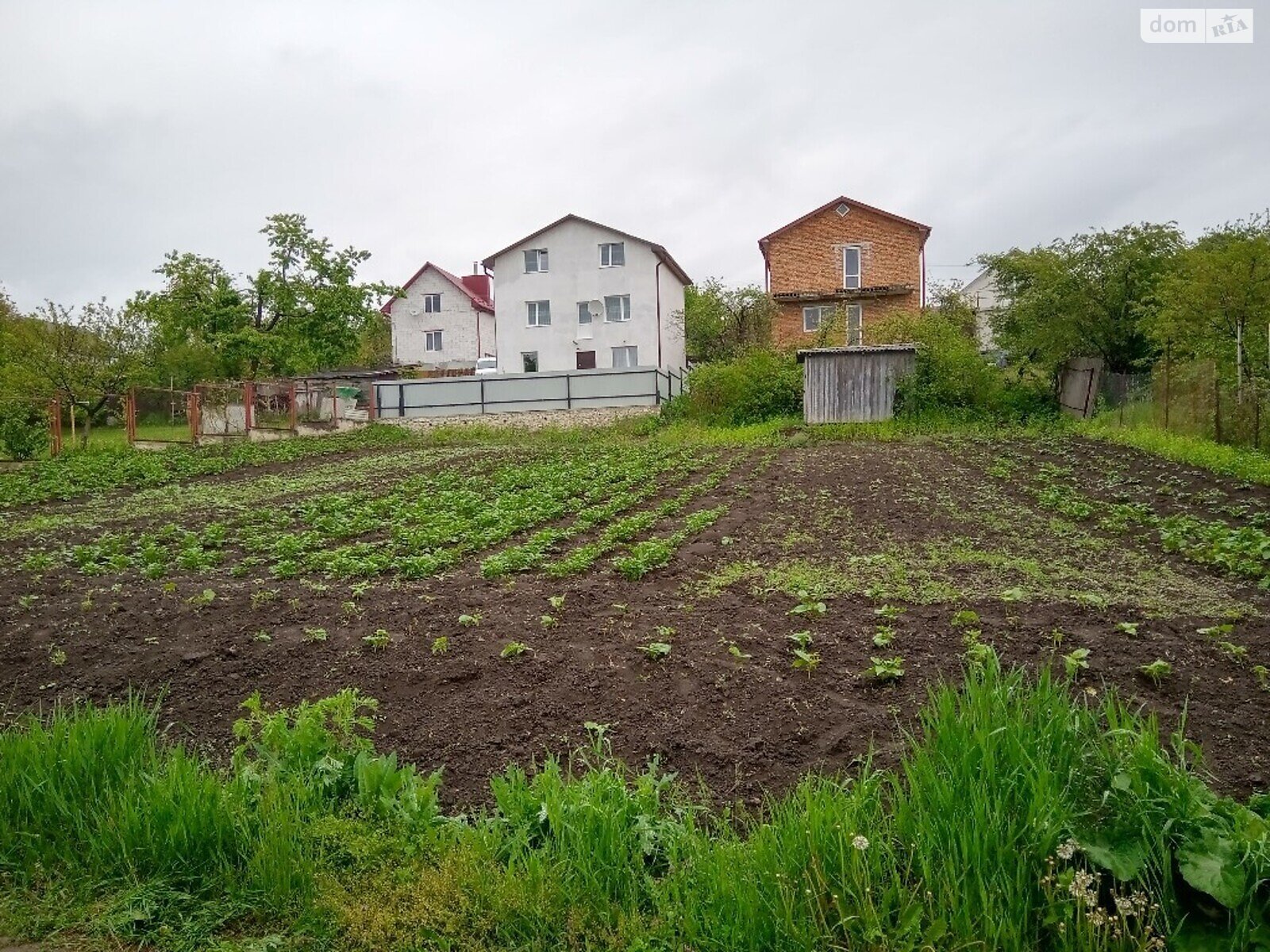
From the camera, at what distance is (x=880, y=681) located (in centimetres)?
416

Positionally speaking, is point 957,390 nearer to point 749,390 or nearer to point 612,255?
point 749,390

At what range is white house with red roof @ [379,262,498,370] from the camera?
4731 centimetres

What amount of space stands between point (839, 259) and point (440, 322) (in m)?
23.9

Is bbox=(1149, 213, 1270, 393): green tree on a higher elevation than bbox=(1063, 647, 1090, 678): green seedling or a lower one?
higher

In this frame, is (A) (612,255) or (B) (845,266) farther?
(A) (612,255)

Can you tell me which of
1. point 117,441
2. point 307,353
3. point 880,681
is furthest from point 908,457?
point 307,353

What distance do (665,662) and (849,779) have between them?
1.79 meters

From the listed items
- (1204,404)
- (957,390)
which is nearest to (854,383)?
(957,390)

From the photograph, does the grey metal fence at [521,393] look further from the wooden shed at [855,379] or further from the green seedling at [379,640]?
the green seedling at [379,640]

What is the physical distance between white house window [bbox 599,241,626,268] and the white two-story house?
0.12 feet

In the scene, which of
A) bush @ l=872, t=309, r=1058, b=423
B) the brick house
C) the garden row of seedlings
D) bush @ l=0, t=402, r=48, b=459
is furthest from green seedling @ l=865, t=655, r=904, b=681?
the brick house

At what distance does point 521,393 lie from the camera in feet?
98.6

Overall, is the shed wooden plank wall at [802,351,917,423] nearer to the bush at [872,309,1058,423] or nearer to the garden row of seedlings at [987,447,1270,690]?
the bush at [872,309,1058,423]

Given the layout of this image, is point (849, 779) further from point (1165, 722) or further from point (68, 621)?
point (68, 621)
